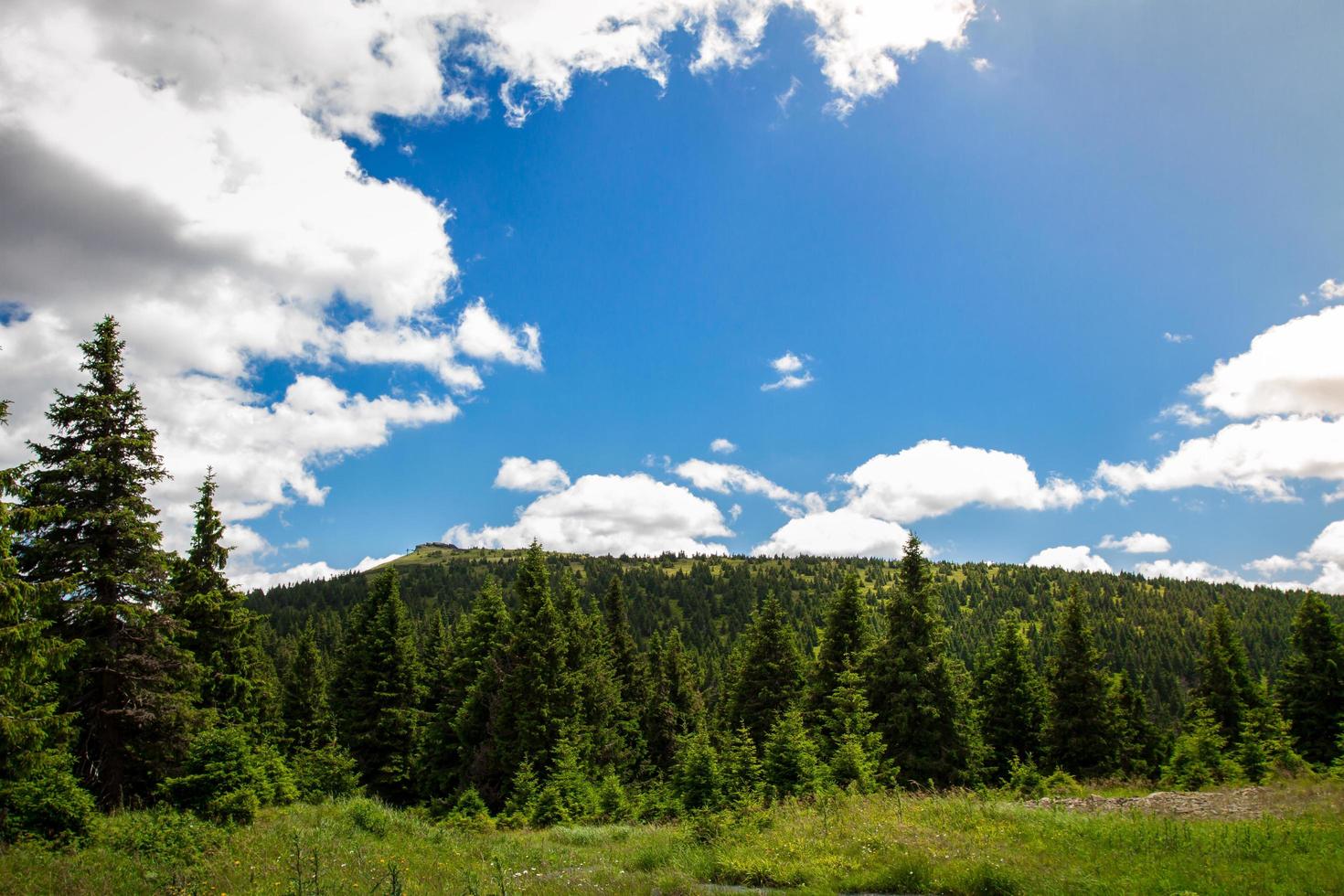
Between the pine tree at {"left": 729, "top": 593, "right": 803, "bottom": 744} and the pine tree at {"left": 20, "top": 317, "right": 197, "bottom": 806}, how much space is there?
2834 cm

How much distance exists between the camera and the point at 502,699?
3453 cm

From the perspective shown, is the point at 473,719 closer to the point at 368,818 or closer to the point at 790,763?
the point at 368,818

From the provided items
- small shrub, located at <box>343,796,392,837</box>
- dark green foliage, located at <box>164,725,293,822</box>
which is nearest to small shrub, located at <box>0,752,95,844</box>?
dark green foliage, located at <box>164,725,293,822</box>

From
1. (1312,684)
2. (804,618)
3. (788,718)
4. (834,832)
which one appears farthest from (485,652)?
(804,618)

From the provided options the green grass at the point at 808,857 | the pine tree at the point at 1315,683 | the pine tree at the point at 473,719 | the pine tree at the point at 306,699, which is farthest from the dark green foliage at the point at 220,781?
the pine tree at the point at 1315,683

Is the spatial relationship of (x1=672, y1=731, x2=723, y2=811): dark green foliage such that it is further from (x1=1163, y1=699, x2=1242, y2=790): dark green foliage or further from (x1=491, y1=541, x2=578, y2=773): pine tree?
(x1=1163, y1=699, x2=1242, y2=790): dark green foliage

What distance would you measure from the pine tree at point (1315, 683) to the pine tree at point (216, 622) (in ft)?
176

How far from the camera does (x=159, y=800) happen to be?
60.0 ft

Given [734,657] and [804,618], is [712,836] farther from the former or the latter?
[804,618]

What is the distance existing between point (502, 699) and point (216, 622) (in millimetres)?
14013

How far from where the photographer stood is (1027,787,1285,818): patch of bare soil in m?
13.3

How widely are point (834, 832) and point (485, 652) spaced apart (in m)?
30.8

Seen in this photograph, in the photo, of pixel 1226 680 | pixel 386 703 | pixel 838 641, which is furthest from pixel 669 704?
pixel 1226 680

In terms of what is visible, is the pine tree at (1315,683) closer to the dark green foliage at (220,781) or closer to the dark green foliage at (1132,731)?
the dark green foliage at (1132,731)
